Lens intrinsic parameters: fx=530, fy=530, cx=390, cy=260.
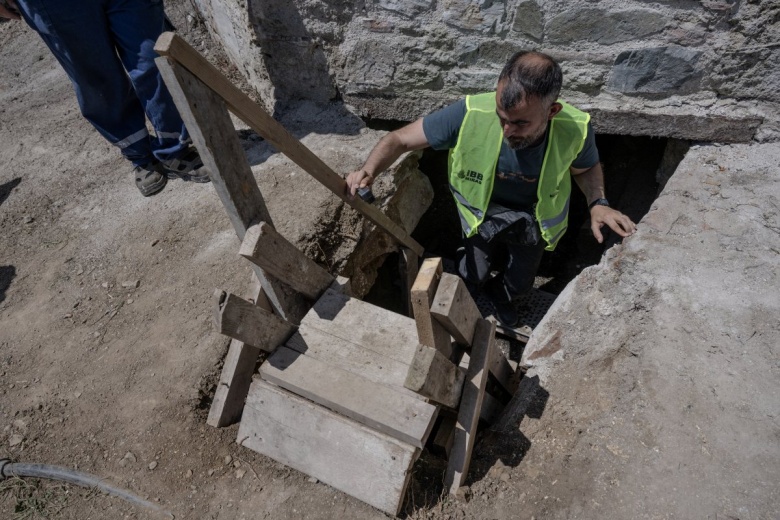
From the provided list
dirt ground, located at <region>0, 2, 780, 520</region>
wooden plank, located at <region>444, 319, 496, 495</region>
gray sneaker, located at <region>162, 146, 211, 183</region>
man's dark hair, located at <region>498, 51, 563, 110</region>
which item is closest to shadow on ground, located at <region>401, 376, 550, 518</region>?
dirt ground, located at <region>0, 2, 780, 520</region>

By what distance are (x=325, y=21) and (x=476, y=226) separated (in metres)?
1.60

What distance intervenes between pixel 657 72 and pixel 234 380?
2.75 m

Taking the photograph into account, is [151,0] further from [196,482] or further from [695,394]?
[695,394]

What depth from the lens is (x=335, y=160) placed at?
11.4 ft

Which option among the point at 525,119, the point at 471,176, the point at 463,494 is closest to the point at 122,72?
the point at 471,176

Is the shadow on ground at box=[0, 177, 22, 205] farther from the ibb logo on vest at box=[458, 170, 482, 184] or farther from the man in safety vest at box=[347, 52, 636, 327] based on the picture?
the ibb logo on vest at box=[458, 170, 482, 184]

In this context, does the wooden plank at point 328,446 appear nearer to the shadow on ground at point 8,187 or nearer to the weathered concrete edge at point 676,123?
the weathered concrete edge at point 676,123

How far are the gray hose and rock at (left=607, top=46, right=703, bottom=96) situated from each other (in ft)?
10.6

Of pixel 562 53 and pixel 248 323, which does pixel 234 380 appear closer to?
pixel 248 323

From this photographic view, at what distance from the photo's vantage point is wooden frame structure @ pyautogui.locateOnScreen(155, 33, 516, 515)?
185 cm

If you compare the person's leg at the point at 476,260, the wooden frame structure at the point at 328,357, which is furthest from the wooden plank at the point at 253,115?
the person's leg at the point at 476,260

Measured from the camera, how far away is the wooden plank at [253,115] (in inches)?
61.9

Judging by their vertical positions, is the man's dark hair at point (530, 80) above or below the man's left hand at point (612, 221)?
above

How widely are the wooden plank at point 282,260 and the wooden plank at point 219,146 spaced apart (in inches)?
2.8
